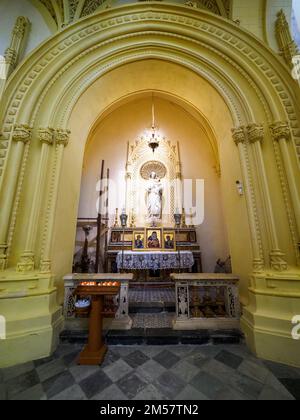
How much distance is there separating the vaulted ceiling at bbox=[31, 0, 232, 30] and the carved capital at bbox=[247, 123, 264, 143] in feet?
10.7

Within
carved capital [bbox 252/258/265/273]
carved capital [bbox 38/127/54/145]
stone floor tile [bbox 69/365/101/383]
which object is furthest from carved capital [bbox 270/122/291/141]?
stone floor tile [bbox 69/365/101/383]

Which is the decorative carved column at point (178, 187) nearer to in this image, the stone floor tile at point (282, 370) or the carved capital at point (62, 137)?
the carved capital at point (62, 137)

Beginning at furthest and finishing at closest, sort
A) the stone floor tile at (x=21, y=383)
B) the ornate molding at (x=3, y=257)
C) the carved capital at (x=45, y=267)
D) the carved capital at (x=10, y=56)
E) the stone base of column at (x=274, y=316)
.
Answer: the carved capital at (x=10, y=56), the carved capital at (x=45, y=267), the ornate molding at (x=3, y=257), the stone base of column at (x=274, y=316), the stone floor tile at (x=21, y=383)

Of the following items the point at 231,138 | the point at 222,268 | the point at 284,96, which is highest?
the point at 284,96

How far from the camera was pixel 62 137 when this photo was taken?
11.6ft

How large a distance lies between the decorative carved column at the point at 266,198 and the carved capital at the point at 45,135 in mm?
4035

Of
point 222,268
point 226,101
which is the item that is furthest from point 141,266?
point 226,101

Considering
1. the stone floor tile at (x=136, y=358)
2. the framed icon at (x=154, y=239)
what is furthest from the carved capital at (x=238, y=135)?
the stone floor tile at (x=136, y=358)

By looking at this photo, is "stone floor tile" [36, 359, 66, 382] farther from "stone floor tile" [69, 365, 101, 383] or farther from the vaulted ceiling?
the vaulted ceiling

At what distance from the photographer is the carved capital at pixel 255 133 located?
11.1ft

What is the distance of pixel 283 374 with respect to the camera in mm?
2176

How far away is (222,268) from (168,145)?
5449mm

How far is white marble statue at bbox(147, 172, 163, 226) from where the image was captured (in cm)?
666
